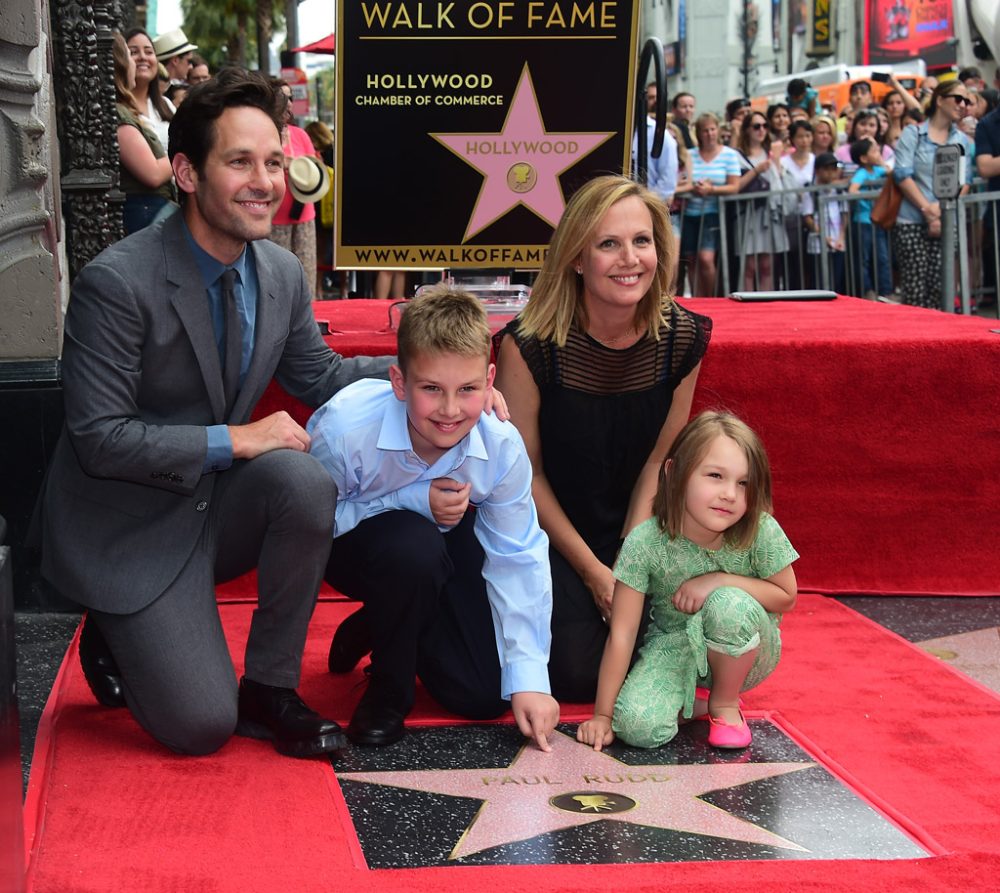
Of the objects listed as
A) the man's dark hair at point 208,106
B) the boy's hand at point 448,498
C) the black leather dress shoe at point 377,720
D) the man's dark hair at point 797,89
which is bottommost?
the black leather dress shoe at point 377,720

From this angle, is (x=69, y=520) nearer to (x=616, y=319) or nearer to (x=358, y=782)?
(x=358, y=782)

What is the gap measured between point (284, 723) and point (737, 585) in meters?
1.05

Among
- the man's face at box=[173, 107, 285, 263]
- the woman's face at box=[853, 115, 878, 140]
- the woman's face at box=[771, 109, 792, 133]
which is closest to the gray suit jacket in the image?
the man's face at box=[173, 107, 285, 263]

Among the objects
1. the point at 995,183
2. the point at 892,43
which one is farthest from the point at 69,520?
the point at 892,43

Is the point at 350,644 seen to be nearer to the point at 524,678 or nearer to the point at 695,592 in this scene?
the point at 524,678

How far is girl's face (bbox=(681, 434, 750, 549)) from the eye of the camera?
3.16 metres

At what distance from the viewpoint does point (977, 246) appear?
8.27 meters

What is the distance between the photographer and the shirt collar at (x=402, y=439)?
3203 mm

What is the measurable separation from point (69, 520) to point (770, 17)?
6835cm

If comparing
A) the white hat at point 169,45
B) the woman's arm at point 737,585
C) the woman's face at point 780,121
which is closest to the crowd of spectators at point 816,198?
the woman's face at point 780,121

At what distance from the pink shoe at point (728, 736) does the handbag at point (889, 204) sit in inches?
253

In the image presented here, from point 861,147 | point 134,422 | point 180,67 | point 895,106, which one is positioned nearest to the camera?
point 134,422

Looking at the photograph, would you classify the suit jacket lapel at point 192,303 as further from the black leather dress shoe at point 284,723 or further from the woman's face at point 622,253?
the woman's face at point 622,253

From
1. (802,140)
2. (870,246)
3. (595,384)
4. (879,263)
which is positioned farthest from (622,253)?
(802,140)
